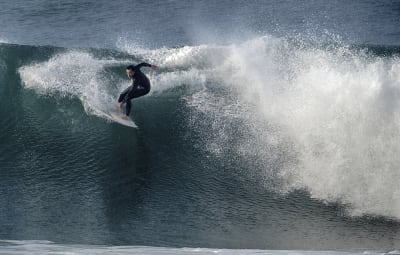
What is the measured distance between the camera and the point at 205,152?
14734mm

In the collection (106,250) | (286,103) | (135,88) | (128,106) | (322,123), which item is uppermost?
(135,88)

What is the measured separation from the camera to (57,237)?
38.9 feet

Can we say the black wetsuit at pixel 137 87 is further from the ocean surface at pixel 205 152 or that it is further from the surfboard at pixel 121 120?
the ocean surface at pixel 205 152

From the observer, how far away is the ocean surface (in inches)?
474

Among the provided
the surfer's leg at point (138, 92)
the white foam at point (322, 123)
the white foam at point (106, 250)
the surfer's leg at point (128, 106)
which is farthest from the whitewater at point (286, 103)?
the white foam at point (106, 250)

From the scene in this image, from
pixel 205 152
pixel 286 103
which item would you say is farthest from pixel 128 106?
pixel 286 103

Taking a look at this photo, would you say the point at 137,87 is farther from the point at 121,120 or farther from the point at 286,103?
the point at 286,103

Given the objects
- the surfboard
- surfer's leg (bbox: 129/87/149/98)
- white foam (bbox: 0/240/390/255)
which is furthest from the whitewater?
white foam (bbox: 0/240/390/255)

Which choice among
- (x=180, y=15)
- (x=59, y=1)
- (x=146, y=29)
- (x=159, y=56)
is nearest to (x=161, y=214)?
(x=159, y=56)

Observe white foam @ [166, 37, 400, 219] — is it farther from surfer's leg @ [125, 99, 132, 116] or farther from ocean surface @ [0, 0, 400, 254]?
surfer's leg @ [125, 99, 132, 116]

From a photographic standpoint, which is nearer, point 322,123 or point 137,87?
point 322,123

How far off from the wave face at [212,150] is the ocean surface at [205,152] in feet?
0.11

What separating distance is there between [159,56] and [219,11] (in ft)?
29.4

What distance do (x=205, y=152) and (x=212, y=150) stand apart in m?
0.15
